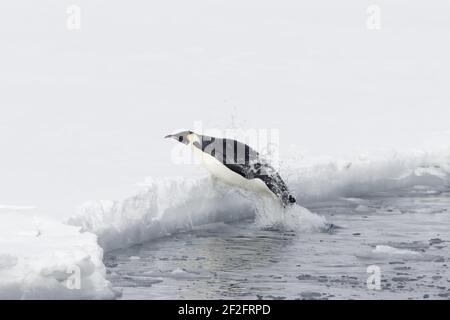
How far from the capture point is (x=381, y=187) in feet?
62.5

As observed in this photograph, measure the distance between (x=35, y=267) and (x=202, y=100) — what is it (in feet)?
48.1

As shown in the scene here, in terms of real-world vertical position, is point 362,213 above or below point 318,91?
below

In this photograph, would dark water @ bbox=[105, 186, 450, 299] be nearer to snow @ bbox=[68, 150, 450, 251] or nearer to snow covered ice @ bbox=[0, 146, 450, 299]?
snow covered ice @ bbox=[0, 146, 450, 299]

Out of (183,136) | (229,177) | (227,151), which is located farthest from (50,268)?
(183,136)

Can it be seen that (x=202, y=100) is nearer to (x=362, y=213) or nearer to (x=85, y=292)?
(x=362, y=213)

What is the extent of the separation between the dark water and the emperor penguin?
61 centimetres

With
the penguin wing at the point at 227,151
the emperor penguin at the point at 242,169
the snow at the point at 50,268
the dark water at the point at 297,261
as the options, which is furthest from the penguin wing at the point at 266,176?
the snow at the point at 50,268

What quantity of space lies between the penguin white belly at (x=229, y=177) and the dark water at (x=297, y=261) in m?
0.57

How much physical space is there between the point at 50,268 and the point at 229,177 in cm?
561

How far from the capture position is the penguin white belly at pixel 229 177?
15.6 meters

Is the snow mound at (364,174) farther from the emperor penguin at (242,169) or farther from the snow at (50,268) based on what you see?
the snow at (50,268)

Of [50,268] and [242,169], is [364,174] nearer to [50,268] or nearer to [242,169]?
[242,169]

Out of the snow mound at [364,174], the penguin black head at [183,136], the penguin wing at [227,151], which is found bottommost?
the snow mound at [364,174]

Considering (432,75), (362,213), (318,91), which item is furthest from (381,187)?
(432,75)
